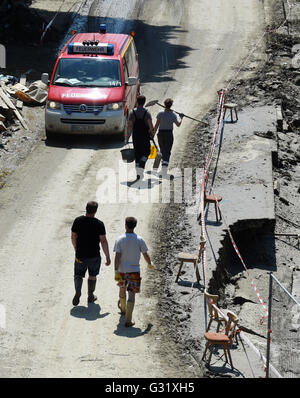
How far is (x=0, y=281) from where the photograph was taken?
42.3ft

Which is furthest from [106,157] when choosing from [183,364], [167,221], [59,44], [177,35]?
[177,35]

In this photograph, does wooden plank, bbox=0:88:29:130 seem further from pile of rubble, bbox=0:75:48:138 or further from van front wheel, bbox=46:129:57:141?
van front wheel, bbox=46:129:57:141

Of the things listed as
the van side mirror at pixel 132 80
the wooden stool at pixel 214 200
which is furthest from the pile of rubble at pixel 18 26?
the wooden stool at pixel 214 200

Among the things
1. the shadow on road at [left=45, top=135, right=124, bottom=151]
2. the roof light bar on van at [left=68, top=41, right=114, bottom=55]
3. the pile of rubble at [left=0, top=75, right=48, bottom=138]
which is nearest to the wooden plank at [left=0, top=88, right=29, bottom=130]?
the pile of rubble at [left=0, top=75, right=48, bottom=138]

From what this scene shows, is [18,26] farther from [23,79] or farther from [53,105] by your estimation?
[53,105]

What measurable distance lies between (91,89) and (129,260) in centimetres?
1022

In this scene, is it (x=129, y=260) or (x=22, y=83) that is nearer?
(x=129, y=260)

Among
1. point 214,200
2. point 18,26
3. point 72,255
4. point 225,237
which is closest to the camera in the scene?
point 72,255

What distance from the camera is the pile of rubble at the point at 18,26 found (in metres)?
30.2

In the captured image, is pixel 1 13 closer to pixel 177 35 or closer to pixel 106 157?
pixel 177 35

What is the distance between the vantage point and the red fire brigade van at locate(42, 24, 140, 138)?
20219 mm

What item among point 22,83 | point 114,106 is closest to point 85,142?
point 114,106

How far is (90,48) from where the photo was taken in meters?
21.5

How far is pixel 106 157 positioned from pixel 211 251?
613cm
